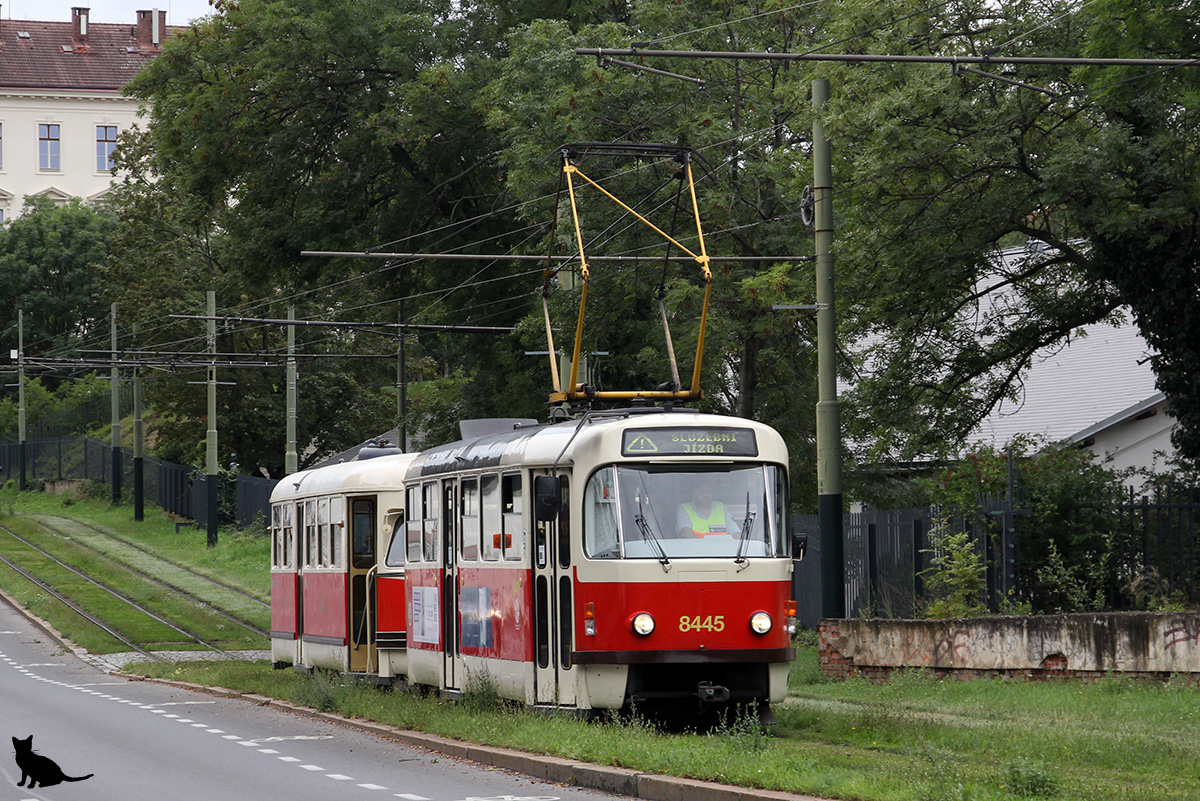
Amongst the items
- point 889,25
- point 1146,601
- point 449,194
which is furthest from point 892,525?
point 449,194

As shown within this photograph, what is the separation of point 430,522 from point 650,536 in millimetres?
4798

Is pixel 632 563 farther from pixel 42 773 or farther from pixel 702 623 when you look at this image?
pixel 42 773

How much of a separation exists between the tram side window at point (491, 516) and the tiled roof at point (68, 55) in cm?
9198

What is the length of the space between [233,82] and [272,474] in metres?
32.3

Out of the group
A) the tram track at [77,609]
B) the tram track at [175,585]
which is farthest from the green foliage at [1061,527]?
the tram track at [175,585]

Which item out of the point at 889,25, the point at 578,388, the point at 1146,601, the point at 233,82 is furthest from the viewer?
the point at 233,82

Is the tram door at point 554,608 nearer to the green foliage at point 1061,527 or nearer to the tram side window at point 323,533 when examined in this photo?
the green foliage at point 1061,527

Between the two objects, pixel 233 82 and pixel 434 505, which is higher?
pixel 233 82

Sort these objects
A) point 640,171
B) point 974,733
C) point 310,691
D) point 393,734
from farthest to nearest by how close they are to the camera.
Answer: point 640,171
point 310,691
point 393,734
point 974,733

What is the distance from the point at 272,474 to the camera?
6581cm

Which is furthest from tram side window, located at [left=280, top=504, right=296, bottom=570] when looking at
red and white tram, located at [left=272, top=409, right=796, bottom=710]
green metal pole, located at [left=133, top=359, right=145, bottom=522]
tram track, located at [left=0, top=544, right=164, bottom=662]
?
green metal pole, located at [left=133, top=359, right=145, bottom=522]

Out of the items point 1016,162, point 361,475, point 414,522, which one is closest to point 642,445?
point 414,522

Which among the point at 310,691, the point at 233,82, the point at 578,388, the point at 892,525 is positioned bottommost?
the point at 310,691

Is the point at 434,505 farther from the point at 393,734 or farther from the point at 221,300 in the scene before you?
the point at 221,300
